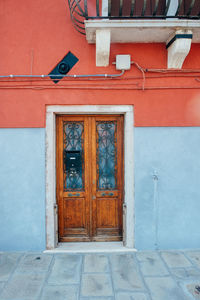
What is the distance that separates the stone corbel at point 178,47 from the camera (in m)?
3.58

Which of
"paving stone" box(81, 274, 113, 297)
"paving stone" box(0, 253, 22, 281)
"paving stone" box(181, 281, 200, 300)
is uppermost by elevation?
"paving stone" box(0, 253, 22, 281)

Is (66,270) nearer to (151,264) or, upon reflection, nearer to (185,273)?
(151,264)

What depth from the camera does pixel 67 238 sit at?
4.37m

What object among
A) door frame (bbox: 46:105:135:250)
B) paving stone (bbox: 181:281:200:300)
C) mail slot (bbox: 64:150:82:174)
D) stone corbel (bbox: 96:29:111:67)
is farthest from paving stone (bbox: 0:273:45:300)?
stone corbel (bbox: 96:29:111:67)

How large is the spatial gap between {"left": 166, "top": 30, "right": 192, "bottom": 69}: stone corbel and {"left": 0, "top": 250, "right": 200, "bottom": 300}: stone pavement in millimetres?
3632

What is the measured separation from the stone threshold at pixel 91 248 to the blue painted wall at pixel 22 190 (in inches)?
16.1

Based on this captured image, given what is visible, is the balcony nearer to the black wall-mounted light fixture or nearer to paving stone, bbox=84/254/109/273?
the black wall-mounted light fixture

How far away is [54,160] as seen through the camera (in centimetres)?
418

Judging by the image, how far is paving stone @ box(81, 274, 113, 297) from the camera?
300 cm

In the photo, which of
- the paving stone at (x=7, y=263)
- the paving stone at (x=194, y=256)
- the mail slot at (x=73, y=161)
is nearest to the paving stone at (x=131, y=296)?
the paving stone at (x=194, y=256)

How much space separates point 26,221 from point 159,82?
12.3 feet

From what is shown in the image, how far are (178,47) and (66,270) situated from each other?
170 inches

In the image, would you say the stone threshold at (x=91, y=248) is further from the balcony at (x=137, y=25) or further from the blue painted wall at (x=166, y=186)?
the balcony at (x=137, y=25)

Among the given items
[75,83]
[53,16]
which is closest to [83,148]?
[75,83]
